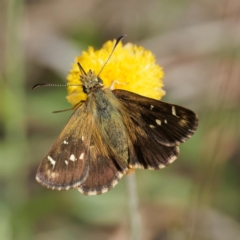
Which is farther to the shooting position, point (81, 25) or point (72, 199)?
point (81, 25)

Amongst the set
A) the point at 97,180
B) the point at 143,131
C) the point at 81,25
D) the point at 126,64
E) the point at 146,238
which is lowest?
the point at 146,238

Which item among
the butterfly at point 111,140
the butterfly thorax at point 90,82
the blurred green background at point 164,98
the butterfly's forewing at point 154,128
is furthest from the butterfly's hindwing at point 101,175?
the blurred green background at point 164,98

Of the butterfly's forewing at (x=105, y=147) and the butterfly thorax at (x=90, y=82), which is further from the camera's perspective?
the butterfly thorax at (x=90, y=82)

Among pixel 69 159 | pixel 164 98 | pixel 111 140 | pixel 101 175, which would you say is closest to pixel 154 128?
pixel 111 140

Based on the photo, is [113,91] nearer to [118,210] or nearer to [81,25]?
[118,210]

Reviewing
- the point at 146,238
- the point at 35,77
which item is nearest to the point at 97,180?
the point at 146,238

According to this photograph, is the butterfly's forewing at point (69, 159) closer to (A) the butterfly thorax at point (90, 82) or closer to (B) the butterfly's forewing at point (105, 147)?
(B) the butterfly's forewing at point (105, 147)
